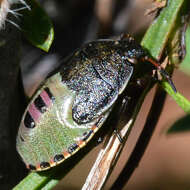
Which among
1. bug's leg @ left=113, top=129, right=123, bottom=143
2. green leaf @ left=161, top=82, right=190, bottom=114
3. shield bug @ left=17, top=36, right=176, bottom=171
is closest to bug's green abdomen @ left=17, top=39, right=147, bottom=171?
shield bug @ left=17, top=36, right=176, bottom=171

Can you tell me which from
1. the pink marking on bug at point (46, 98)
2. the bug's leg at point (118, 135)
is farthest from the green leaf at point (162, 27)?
the pink marking on bug at point (46, 98)

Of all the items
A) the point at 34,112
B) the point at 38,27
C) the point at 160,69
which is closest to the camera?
the point at 38,27

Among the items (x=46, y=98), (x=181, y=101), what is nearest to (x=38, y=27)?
(x=46, y=98)

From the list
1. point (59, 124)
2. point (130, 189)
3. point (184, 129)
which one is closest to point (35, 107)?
point (59, 124)

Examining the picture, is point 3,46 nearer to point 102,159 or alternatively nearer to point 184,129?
point 102,159

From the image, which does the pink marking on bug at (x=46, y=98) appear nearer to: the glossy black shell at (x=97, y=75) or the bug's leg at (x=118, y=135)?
the glossy black shell at (x=97, y=75)

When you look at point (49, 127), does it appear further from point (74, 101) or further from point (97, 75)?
point (97, 75)

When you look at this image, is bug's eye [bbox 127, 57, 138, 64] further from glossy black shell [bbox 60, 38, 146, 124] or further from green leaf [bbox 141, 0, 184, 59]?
green leaf [bbox 141, 0, 184, 59]
